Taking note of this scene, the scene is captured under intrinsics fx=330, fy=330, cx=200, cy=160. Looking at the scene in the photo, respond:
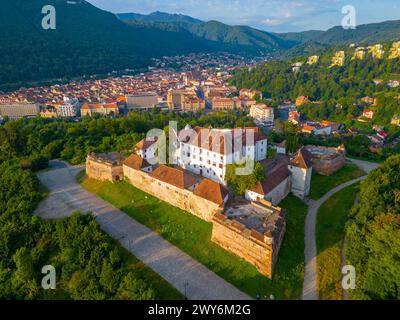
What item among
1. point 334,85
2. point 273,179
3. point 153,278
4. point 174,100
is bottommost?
point 153,278

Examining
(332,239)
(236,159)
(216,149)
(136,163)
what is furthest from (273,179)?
(136,163)

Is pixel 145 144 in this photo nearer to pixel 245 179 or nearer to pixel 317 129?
pixel 245 179

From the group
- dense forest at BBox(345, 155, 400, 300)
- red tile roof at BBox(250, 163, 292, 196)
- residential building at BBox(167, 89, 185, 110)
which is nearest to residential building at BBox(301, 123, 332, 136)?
dense forest at BBox(345, 155, 400, 300)

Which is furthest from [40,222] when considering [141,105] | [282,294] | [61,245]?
[141,105]

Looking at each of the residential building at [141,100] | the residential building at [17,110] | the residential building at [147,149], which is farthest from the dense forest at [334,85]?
the residential building at [17,110]

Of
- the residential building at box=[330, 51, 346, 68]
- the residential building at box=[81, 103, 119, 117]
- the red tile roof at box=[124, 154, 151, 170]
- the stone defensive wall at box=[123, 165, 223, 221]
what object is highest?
the residential building at box=[330, 51, 346, 68]

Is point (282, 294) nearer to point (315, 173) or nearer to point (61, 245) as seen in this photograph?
point (61, 245)

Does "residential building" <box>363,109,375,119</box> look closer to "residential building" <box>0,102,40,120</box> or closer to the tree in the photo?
the tree
